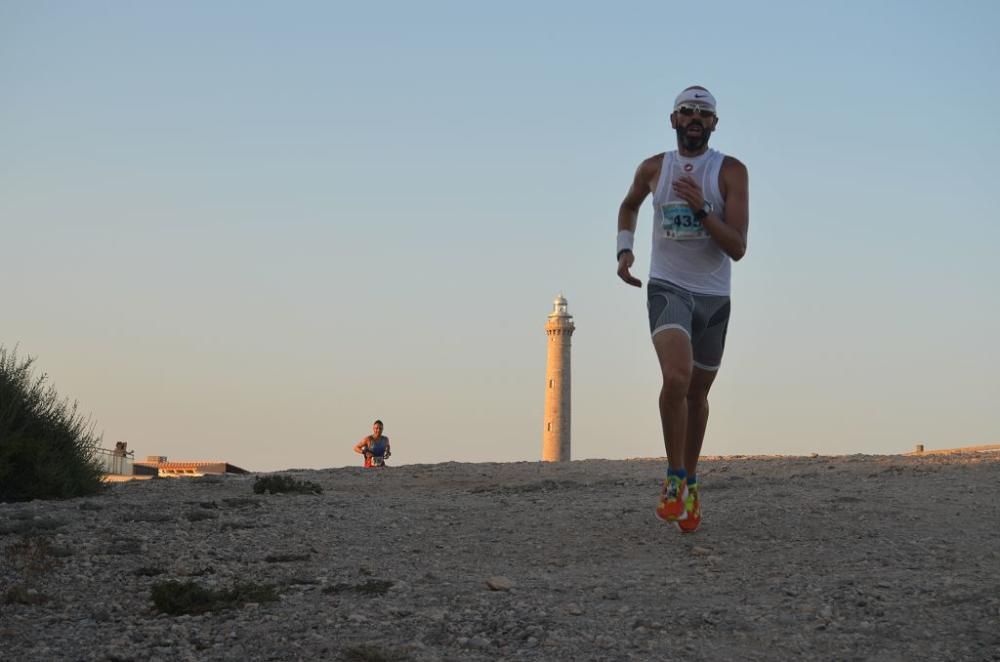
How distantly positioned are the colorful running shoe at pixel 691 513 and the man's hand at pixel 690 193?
1.80 metres

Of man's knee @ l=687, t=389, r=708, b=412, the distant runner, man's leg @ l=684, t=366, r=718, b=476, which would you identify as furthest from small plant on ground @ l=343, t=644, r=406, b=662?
the distant runner

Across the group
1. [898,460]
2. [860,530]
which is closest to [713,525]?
[860,530]

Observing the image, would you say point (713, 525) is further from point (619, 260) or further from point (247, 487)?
point (247, 487)

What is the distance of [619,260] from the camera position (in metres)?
8.05

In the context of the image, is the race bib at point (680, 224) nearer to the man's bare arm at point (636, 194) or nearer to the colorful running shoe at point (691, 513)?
the man's bare arm at point (636, 194)

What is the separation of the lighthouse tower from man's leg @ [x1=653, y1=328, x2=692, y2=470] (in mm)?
68009

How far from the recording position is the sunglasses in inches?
308

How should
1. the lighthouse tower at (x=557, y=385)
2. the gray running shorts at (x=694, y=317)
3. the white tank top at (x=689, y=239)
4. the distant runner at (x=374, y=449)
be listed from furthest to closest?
the lighthouse tower at (x=557, y=385) < the distant runner at (x=374, y=449) < the white tank top at (x=689, y=239) < the gray running shorts at (x=694, y=317)

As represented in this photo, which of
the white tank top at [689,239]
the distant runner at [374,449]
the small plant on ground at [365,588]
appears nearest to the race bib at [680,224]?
the white tank top at [689,239]

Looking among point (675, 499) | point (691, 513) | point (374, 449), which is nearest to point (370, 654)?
point (675, 499)

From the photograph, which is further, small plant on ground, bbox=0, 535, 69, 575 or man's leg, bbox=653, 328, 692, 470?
man's leg, bbox=653, 328, 692, 470

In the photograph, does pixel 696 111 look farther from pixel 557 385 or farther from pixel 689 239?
pixel 557 385

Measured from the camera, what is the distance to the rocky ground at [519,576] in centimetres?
525

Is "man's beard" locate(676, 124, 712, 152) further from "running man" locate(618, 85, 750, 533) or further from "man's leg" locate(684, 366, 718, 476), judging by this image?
"man's leg" locate(684, 366, 718, 476)
